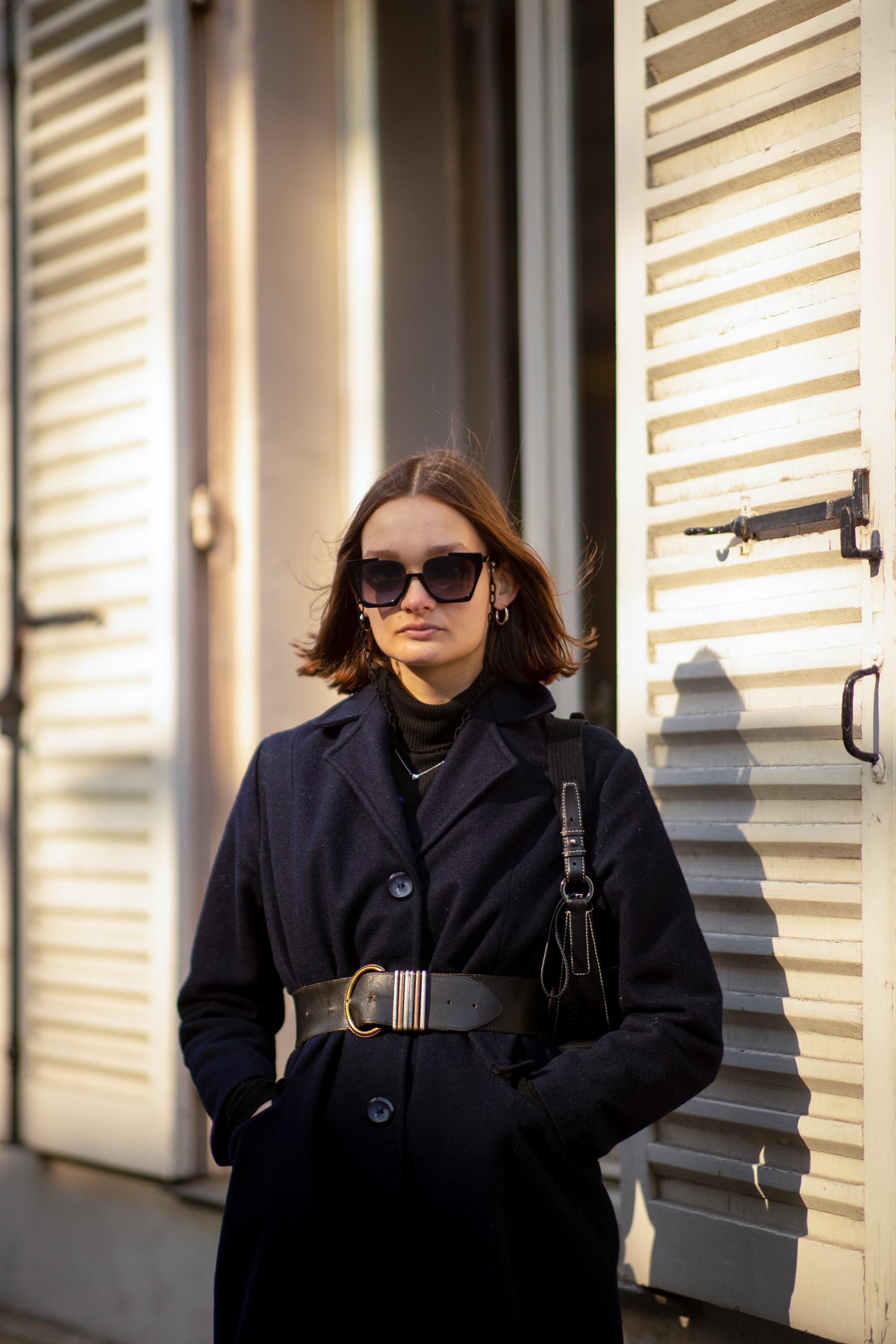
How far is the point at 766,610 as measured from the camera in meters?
2.04

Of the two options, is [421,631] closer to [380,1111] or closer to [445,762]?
[445,762]

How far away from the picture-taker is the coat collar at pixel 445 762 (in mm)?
1710

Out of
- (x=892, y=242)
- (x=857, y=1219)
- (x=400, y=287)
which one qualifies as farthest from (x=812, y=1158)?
(x=400, y=287)

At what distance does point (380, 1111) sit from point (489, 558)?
75 cm

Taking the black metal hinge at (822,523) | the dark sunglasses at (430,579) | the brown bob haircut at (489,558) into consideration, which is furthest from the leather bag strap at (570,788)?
the black metal hinge at (822,523)

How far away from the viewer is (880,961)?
1.86 metres

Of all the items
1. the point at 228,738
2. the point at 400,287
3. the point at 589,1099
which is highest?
the point at 400,287

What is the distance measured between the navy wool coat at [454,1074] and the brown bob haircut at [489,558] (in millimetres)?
99

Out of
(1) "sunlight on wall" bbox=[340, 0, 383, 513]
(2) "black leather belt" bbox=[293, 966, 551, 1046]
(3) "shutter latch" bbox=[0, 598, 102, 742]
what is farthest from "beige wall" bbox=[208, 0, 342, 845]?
(2) "black leather belt" bbox=[293, 966, 551, 1046]

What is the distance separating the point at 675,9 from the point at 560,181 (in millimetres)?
587

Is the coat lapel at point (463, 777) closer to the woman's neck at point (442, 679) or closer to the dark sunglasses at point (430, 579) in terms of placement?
the woman's neck at point (442, 679)

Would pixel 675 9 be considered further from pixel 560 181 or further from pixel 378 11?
pixel 378 11

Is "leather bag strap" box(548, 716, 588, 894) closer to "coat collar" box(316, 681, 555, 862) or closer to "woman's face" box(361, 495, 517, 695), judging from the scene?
"coat collar" box(316, 681, 555, 862)

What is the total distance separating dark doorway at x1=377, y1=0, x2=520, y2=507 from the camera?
3.21 m
